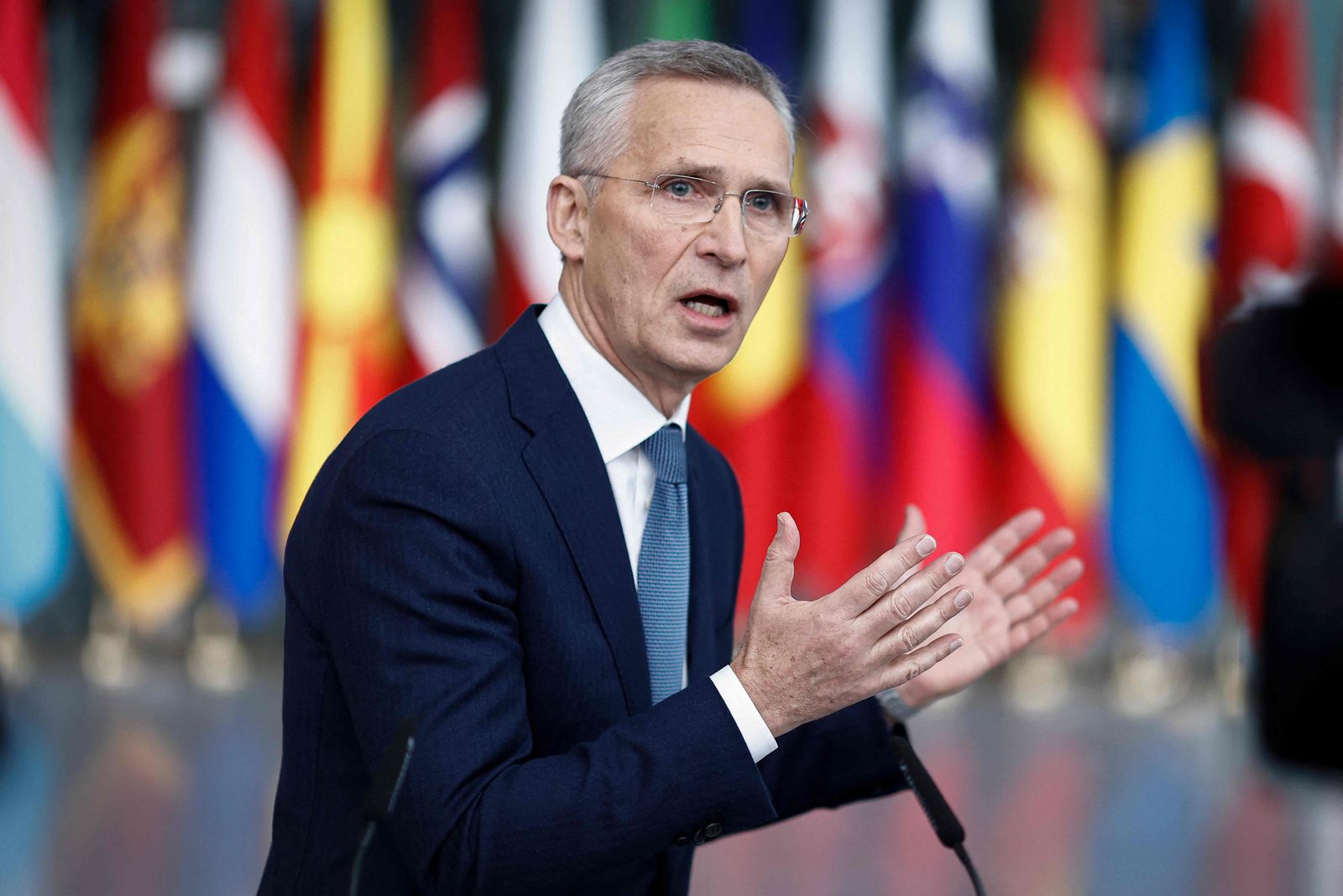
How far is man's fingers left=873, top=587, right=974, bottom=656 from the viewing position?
1.19 metres

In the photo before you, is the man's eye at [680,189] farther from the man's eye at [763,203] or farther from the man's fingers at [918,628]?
the man's fingers at [918,628]

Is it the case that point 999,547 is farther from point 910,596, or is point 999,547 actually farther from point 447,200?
point 447,200

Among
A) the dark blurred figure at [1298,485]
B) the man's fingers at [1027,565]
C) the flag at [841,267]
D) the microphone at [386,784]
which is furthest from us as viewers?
the flag at [841,267]

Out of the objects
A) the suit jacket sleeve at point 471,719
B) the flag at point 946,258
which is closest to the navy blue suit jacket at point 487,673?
the suit jacket sleeve at point 471,719

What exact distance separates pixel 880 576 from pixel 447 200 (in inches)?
195

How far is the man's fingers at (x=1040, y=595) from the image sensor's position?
167cm

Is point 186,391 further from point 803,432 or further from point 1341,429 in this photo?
point 1341,429

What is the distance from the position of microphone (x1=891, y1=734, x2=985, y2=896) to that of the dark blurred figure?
0.49m

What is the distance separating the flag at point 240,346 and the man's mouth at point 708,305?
Result: 457cm

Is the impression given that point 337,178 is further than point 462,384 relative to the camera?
Yes

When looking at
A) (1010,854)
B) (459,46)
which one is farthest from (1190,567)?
(459,46)

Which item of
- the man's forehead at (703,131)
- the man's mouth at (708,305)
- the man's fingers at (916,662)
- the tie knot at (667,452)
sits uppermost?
the man's forehead at (703,131)

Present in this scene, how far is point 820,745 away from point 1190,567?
459 centimetres

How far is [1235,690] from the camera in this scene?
599 cm
